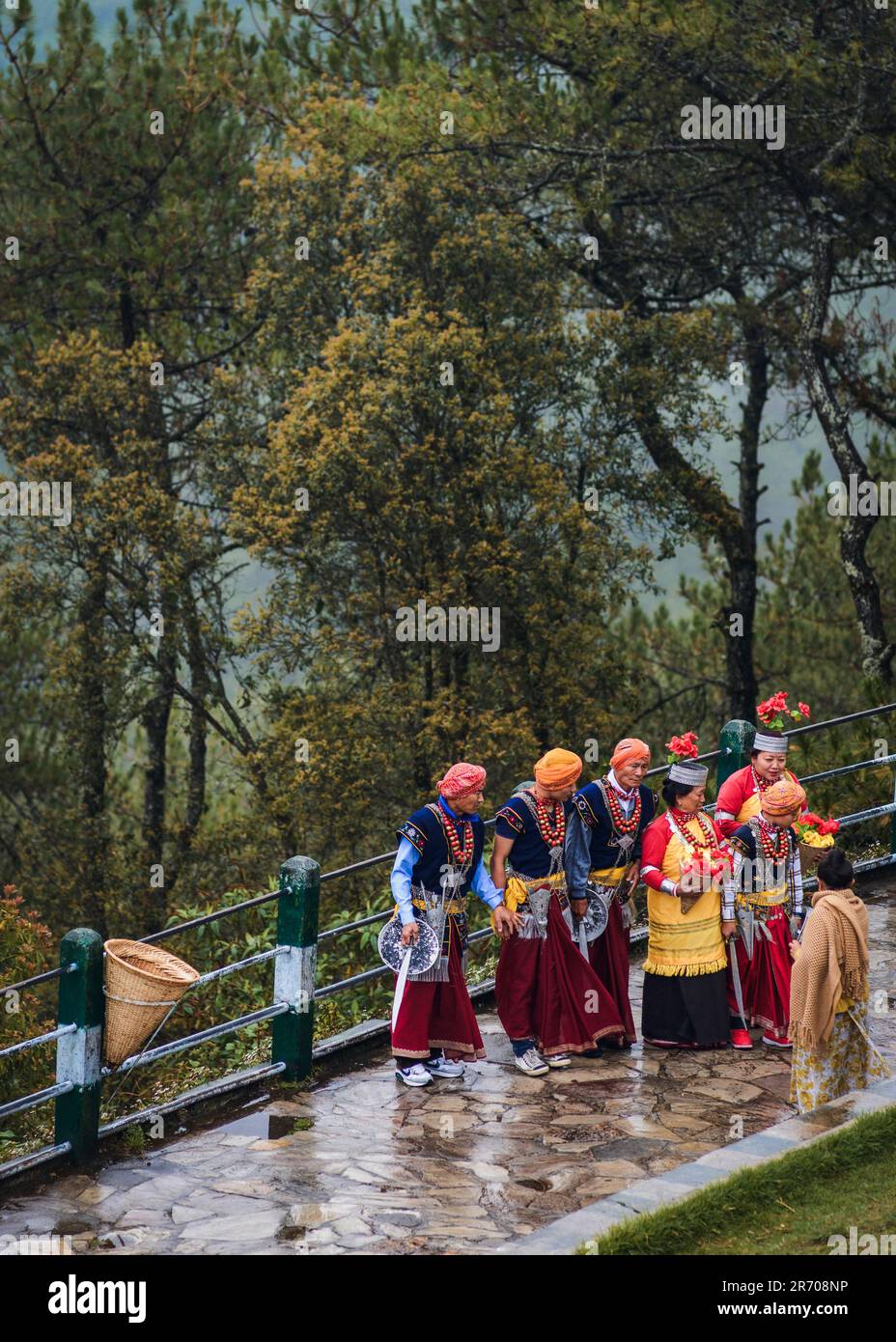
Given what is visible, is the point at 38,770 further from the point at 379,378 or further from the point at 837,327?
the point at 837,327

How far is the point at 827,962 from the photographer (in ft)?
24.9

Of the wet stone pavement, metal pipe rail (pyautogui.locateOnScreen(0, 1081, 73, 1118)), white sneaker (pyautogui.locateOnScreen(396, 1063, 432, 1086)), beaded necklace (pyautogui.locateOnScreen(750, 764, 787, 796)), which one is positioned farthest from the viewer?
beaded necklace (pyautogui.locateOnScreen(750, 764, 787, 796))

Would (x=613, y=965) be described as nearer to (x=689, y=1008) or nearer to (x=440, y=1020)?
(x=689, y=1008)

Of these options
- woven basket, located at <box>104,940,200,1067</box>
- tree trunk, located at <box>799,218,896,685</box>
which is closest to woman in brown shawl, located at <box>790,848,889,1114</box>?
woven basket, located at <box>104,940,200,1067</box>

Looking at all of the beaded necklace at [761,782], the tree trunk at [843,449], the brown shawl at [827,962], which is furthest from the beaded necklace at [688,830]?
the tree trunk at [843,449]

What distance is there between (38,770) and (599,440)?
395 inches

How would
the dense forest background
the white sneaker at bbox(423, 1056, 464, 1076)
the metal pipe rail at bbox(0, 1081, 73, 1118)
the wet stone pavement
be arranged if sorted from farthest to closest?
the dense forest background → the white sneaker at bbox(423, 1056, 464, 1076) → the metal pipe rail at bbox(0, 1081, 73, 1118) → the wet stone pavement

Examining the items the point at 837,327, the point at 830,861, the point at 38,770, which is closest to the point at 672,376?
the point at 837,327

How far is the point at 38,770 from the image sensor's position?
24797 millimetres

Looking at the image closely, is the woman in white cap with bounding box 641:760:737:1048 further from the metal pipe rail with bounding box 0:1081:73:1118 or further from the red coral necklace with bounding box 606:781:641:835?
the metal pipe rail with bounding box 0:1081:73:1118

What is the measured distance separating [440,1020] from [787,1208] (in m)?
2.41

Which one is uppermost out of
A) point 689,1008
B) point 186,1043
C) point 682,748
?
point 682,748

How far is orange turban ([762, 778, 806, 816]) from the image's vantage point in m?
8.57

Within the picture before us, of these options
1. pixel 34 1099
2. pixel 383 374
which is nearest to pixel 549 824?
pixel 34 1099
